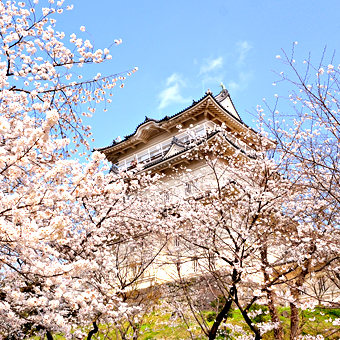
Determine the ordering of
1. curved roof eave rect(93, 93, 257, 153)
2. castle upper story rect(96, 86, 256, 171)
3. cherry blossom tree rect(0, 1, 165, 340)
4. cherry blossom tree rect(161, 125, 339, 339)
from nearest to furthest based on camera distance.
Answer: cherry blossom tree rect(0, 1, 165, 340) → cherry blossom tree rect(161, 125, 339, 339) → castle upper story rect(96, 86, 256, 171) → curved roof eave rect(93, 93, 257, 153)

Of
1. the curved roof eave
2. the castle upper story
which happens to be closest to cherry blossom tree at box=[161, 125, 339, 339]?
the castle upper story

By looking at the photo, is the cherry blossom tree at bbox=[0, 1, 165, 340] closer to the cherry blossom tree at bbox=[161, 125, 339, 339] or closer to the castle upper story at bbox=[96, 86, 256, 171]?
the cherry blossom tree at bbox=[161, 125, 339, 339]

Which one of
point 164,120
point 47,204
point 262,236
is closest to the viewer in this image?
point 47,204

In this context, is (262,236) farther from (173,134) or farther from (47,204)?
(173,134)

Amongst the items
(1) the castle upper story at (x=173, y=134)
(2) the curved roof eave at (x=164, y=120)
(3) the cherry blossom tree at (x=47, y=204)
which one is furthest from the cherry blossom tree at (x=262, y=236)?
(2) the curved roof eave at (x=164, y=120)

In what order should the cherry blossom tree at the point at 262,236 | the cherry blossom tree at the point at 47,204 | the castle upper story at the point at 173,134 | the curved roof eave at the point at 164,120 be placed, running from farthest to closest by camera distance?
the curved roof eave at the point at 164,120 → the castle upper story at the point at 173,134 → the cherry blossom tree at the point at 262,236 → the cherry blossom tree at the point at 47,204

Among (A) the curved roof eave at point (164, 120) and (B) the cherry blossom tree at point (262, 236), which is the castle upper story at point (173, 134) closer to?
(A) the curved roof eave at point (164, 120)

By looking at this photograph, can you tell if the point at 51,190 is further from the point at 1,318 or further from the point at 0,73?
the point at 1,318

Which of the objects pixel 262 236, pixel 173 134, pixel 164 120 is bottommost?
pixel 262 236

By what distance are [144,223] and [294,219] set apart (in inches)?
152

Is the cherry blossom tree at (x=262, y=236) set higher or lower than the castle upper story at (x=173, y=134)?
lower

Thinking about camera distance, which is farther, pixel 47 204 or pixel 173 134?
pixel 173 134

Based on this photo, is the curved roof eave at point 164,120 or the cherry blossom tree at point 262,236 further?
the curved roof eave at point 164,120

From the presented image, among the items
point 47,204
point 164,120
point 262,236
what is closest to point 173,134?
point 164,120
